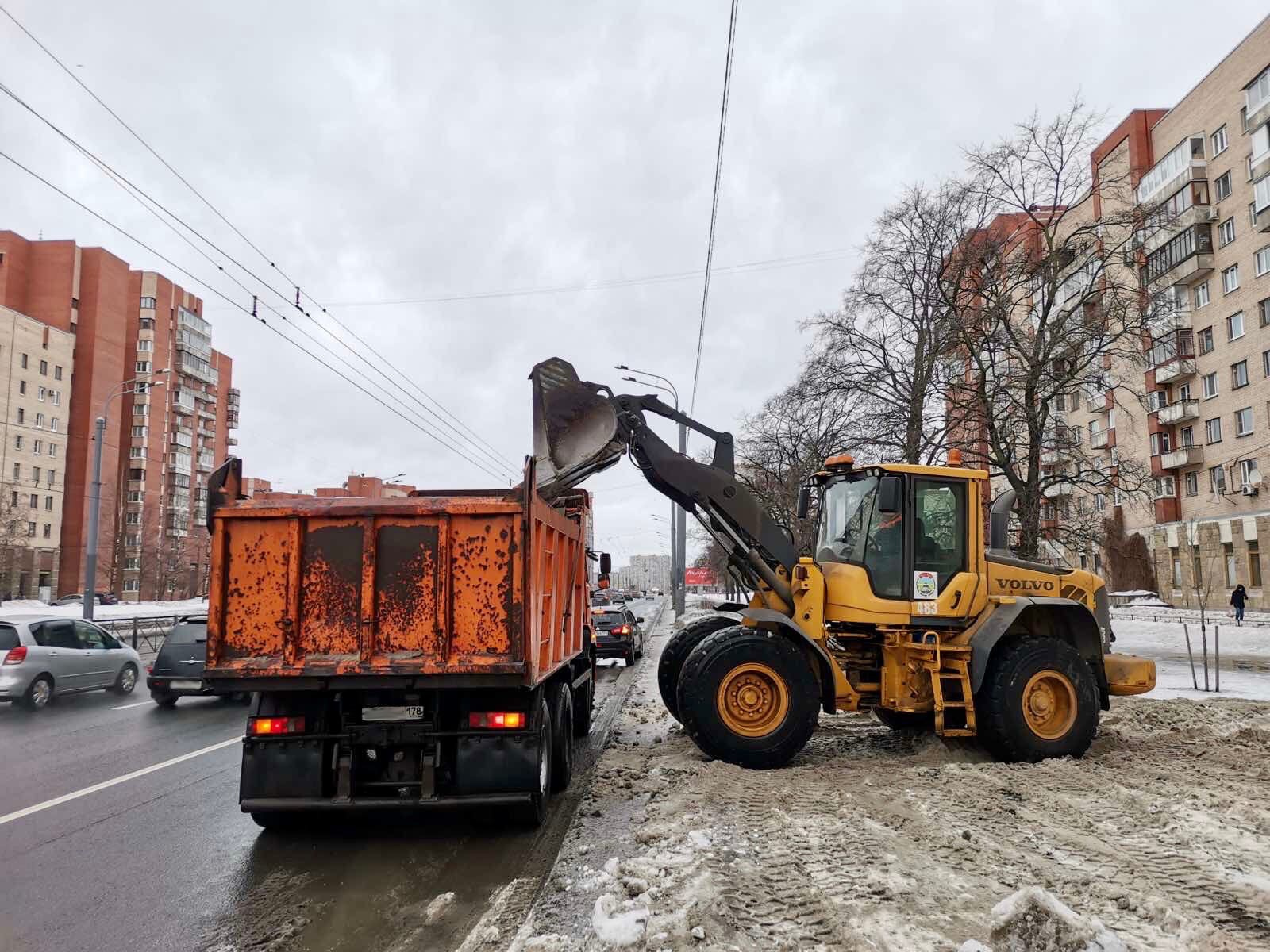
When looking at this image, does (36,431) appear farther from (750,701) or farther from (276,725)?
(750,701)

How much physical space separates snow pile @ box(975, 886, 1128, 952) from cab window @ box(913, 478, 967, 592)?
16.6 feet

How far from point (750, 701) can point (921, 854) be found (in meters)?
2.81

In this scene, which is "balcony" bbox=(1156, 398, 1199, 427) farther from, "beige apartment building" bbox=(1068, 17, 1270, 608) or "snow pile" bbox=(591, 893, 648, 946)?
"snow pile" bbox=(591, 893, 648, 946)

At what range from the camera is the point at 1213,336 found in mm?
44156

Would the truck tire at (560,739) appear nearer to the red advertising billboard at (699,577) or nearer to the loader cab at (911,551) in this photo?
the loader cab at (911,551)

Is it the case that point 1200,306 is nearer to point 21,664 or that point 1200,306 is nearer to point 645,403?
point 645,403

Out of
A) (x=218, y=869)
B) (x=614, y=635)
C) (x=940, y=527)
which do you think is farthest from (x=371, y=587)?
(x=614, y=635)

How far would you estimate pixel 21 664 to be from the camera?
1308cm

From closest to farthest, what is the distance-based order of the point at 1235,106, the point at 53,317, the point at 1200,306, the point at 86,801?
the point at 86,801 → the point at 1235,106 → the point at 1200,306 → the point at 53,317

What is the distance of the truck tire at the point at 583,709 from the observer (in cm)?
960

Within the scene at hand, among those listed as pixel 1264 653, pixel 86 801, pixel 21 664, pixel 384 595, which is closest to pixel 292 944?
pixel 384 595

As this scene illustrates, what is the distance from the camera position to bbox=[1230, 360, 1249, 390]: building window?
41.7 meters

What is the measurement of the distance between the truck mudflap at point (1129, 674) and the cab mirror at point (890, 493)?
290 cm

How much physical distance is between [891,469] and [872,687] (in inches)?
84.3
